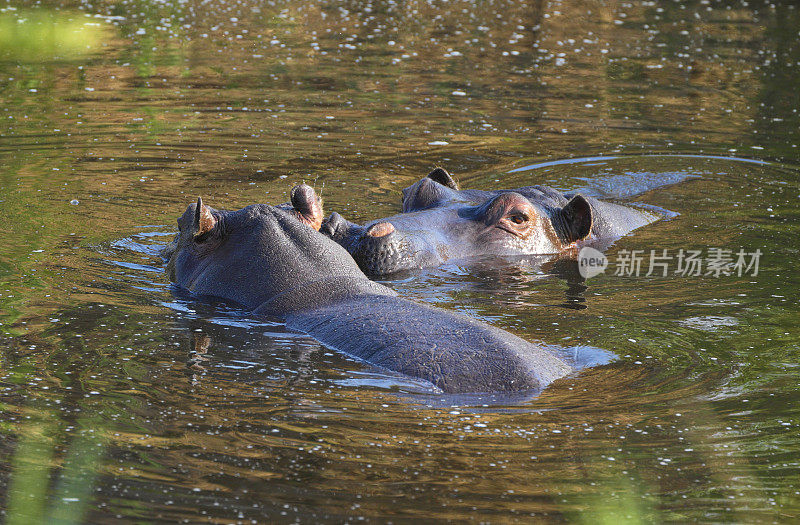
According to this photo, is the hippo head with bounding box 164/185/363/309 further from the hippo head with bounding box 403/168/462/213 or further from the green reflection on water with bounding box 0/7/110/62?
the green reflection on water with bounding box 0/7/110/62

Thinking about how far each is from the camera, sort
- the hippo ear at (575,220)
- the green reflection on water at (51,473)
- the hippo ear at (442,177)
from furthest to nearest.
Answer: the hippo ear at (442,177) → the hippo ear at (575,220) → the green reflection on water at (51,473)

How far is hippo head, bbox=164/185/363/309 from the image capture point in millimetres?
6543

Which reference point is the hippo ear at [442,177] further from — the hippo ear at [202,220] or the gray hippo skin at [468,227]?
the hippo ear at [202,220]

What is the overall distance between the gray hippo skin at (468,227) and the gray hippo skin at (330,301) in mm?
880

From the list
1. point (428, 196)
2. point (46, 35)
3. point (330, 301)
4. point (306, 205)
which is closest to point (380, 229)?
point (306, 205)

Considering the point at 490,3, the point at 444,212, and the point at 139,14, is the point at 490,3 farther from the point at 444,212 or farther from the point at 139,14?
the point at 444,212

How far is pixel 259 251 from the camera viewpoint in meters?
6.59

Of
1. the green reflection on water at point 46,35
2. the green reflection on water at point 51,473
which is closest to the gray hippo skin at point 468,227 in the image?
the green reflection on water at point 51,473

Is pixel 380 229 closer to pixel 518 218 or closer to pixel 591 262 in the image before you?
pixel 518 218

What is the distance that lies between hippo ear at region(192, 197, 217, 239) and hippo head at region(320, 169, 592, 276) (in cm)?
131

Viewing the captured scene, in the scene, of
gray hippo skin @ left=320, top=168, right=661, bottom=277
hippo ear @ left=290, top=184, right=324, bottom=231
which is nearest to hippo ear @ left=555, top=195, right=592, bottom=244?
gray hippo skin @ left=320, top=168, right=661, bottom=277

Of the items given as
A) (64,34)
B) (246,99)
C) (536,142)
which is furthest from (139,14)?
(536,142)

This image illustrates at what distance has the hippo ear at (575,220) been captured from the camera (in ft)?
29.5

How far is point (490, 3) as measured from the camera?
23.0 metres
